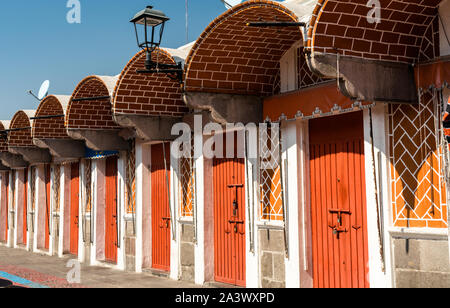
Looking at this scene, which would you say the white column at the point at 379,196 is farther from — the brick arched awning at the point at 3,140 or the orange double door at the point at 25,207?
the orange double door at the point at 25,207

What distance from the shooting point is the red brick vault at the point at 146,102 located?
10.5 m

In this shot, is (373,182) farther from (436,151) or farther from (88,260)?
(88,260)

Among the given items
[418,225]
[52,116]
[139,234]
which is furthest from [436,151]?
[52,116]

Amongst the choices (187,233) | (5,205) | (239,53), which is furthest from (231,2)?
(5,205)

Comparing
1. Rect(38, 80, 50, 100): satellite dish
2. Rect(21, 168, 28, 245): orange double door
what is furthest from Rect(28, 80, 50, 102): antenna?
Rect(21, 168, 28, 245): orange double door

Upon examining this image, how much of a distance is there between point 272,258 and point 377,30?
400 centimetres

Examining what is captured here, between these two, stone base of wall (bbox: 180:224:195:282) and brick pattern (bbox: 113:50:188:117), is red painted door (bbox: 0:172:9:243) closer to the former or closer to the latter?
brick pattern (bbox: 113:50:188:117)

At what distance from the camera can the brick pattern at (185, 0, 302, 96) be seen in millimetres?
7879

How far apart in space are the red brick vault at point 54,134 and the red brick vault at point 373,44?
9261 mm

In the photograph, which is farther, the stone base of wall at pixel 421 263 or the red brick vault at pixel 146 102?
the red brick vault at pixel 146 102

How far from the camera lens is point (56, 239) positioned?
1762 centimetres

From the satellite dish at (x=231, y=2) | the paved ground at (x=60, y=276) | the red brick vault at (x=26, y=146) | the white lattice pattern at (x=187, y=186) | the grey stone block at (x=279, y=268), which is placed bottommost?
the paved ground at (x=60, y=276)

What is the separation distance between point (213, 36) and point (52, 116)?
697 centimetres

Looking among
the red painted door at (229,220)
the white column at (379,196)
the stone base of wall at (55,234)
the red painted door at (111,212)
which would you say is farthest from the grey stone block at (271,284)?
the stone base of wall at (55,234)
